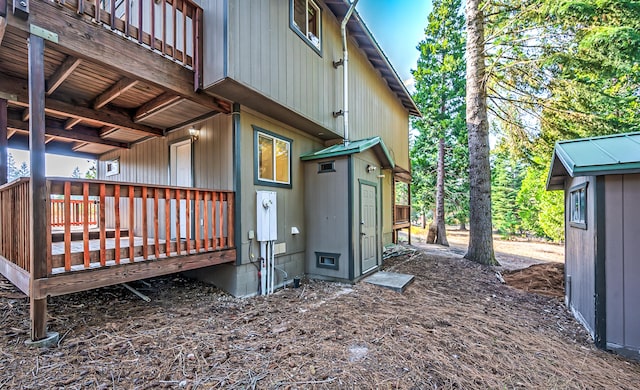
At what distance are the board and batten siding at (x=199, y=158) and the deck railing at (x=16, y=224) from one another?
2.42m

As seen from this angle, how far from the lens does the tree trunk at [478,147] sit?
7.82 meters

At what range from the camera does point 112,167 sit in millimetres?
8164

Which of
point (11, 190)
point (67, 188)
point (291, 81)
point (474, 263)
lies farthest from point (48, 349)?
point (474, 263)

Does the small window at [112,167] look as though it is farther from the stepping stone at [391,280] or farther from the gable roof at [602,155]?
the gable roof at [602,155]

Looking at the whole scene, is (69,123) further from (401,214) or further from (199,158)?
(401,214)

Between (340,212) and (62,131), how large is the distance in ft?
20.9

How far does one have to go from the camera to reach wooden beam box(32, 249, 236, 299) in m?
2.79

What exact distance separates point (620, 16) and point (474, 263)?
6137 mm

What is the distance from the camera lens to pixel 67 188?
294 centimetres

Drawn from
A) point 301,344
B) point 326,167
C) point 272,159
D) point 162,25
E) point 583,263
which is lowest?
point 301,344

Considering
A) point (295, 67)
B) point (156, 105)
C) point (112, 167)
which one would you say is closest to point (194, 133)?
point (156, 105)

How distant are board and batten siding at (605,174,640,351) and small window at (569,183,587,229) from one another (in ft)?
1.87

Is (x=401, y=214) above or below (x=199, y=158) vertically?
below

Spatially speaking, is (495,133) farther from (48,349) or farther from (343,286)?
(48,349)
